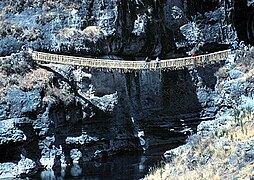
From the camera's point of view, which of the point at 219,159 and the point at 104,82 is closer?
the point at 219,159

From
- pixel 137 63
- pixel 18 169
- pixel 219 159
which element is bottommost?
pixel 18 169

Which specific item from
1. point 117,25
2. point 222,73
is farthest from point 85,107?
point 222,73

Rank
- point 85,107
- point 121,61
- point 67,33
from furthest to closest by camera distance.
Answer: point 67,33 → point 121,61 → point 85,107

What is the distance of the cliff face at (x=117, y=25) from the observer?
41.7 metres

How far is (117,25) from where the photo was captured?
43.9 metres

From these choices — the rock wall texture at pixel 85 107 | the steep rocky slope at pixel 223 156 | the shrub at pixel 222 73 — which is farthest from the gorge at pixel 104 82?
the steep rocky slope at pixel 223 156

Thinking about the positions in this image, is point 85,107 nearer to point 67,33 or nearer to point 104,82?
point 104,82

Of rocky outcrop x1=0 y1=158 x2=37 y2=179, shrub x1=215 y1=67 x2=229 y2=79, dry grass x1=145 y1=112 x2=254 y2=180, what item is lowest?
rocky outcrop x1=0 y1=158 x2=37 y2=179

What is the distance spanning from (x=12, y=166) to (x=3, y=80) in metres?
7.15

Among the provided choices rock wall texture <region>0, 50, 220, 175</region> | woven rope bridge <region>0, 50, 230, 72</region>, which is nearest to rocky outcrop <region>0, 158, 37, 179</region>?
rock wall texture <region>0, 50, 220, 175</region>

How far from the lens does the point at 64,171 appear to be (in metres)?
35.2

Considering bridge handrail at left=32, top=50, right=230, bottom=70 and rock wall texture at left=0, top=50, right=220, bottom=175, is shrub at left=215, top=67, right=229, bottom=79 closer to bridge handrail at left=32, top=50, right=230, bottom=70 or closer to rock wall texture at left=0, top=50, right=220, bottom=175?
rock wall texture at left=0, top=50, right=220, bottom=175

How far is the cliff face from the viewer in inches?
1640

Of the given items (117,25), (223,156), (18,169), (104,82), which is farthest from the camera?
(117,25)
